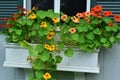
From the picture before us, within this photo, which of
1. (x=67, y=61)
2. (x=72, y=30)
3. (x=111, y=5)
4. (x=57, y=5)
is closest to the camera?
(x=72, y=30)

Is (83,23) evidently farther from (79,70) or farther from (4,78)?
(4,78)

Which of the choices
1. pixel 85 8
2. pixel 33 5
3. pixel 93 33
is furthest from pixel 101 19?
pixel 33 5

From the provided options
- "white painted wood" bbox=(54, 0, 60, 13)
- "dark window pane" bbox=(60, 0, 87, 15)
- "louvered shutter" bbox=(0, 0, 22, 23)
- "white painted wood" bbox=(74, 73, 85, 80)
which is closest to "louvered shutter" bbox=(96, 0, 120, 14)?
"dark window pane" bbox=(60, 0, 87, 15)

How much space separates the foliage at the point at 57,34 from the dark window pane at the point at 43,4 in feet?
A: 1.05

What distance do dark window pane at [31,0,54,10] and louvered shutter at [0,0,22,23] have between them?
170 mm

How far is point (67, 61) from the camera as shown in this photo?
3.11 m

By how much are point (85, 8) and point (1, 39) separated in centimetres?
93

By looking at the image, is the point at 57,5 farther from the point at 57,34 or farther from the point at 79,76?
the point at 79,76

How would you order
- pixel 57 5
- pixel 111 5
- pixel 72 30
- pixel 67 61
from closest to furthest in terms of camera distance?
pixel 72 30
pixel 67 61
pixel 111 5
pixel 57 5

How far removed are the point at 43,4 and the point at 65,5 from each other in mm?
235

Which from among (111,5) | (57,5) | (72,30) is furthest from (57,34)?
(111,5)

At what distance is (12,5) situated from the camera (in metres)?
3.43

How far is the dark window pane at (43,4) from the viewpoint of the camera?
3.46 meters

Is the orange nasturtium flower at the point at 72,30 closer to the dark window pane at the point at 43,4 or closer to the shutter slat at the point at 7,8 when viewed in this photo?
the dark window pane at the point at 43,4
